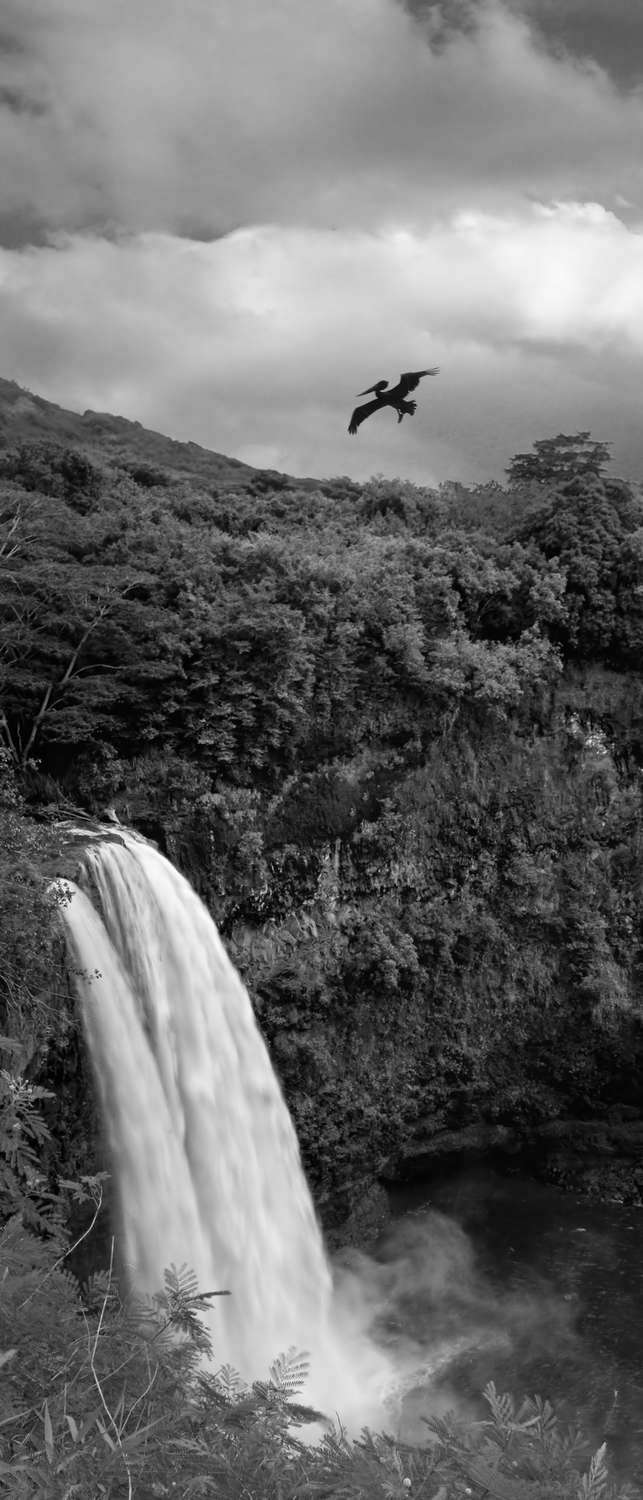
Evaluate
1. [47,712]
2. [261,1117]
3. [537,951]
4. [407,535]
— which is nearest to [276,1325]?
[261,1117]

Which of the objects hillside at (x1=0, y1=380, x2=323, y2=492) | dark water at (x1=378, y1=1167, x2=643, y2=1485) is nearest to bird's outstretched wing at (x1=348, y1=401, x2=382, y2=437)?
dark water at (x1=378, y1=1167, x2=643, y2=1485)

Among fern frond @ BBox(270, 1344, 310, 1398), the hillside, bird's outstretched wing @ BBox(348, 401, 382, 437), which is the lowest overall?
fern frond @ BBox(270, 1344, 310, 1398)

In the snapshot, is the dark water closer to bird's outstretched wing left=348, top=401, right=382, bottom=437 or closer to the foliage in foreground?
the foliage in foreground

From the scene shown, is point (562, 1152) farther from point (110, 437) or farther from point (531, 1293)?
point (110, 437)

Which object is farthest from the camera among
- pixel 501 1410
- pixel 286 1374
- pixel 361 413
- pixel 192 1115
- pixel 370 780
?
pixel 370 780

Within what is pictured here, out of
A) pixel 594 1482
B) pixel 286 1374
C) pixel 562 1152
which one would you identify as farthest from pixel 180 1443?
pixel 562 1152

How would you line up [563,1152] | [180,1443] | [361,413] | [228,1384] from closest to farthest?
[180,1443] < [228,1384] < [361,413] < [563,1152]
